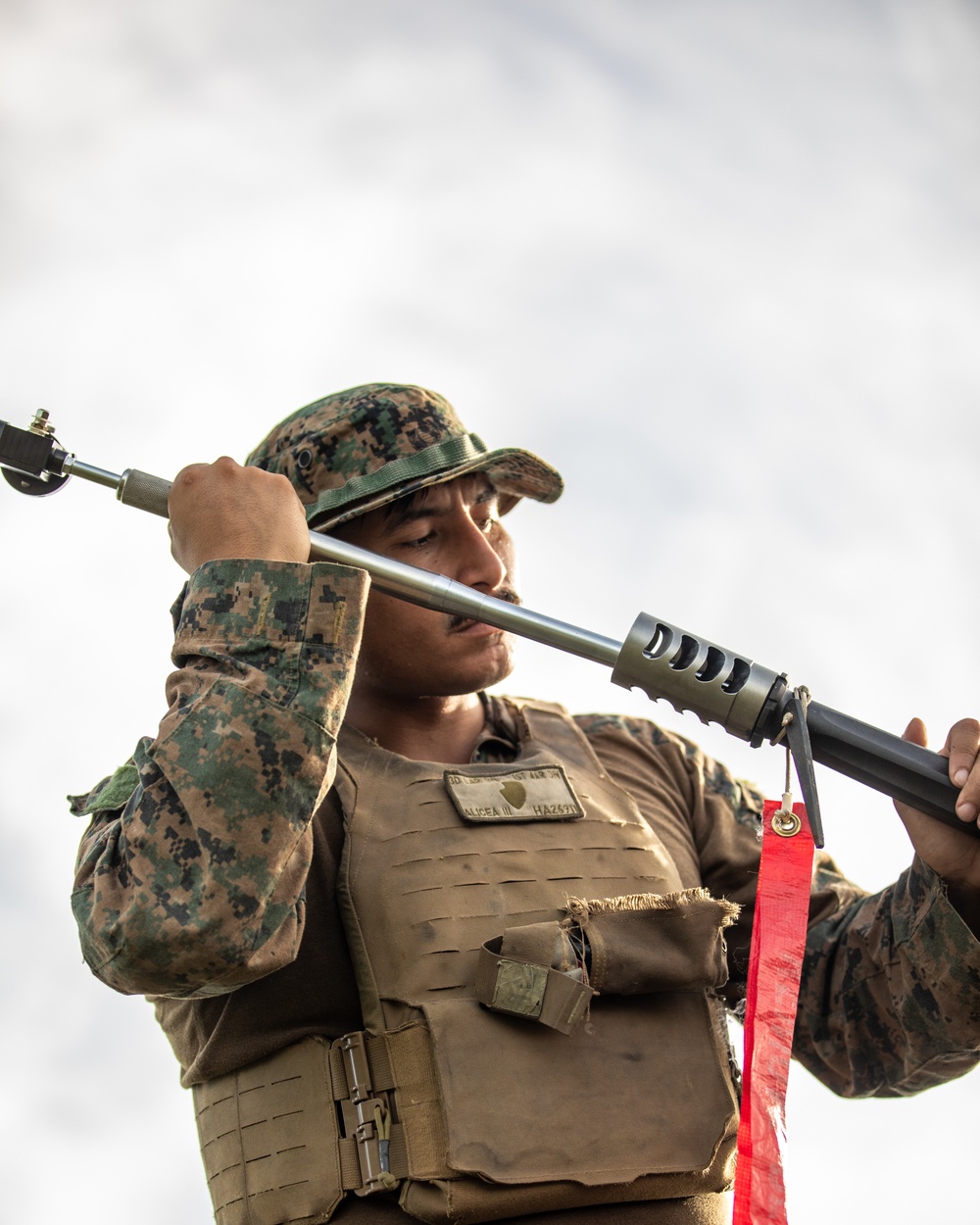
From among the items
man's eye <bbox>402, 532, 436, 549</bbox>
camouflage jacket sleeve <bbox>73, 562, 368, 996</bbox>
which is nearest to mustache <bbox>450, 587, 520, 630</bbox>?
man's eye <bbox>402, 532, 436, 549</bbox>

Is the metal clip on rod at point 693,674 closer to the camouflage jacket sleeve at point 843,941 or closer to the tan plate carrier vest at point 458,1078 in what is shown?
the camouflage jacket sleeve at point 843,941

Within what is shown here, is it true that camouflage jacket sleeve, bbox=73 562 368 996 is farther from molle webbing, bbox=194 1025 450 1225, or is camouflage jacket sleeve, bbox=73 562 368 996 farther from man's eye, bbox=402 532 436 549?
man's eye, bbox=402 532 436 549

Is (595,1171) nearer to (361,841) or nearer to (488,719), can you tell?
(361,841)

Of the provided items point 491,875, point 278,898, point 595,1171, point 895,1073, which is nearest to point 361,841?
point 491,875

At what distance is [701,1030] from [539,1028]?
17.0 inches

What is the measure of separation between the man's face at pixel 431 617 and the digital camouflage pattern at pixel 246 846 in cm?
57

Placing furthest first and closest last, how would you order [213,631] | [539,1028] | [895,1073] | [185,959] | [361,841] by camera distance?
1. [895,1073]
2. [361,841]
3. [539,1028]
4. [213,631]
5. [185,959]

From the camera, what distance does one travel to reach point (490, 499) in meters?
3.99

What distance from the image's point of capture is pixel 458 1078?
2.75 meters

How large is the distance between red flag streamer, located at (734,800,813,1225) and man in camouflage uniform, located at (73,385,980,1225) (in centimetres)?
34

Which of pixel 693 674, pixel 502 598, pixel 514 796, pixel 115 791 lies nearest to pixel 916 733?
pixel 693 674

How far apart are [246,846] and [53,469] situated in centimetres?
106

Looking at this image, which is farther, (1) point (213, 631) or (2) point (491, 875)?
(2) point (491, 875)

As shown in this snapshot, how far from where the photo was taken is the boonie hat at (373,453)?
3639mm
